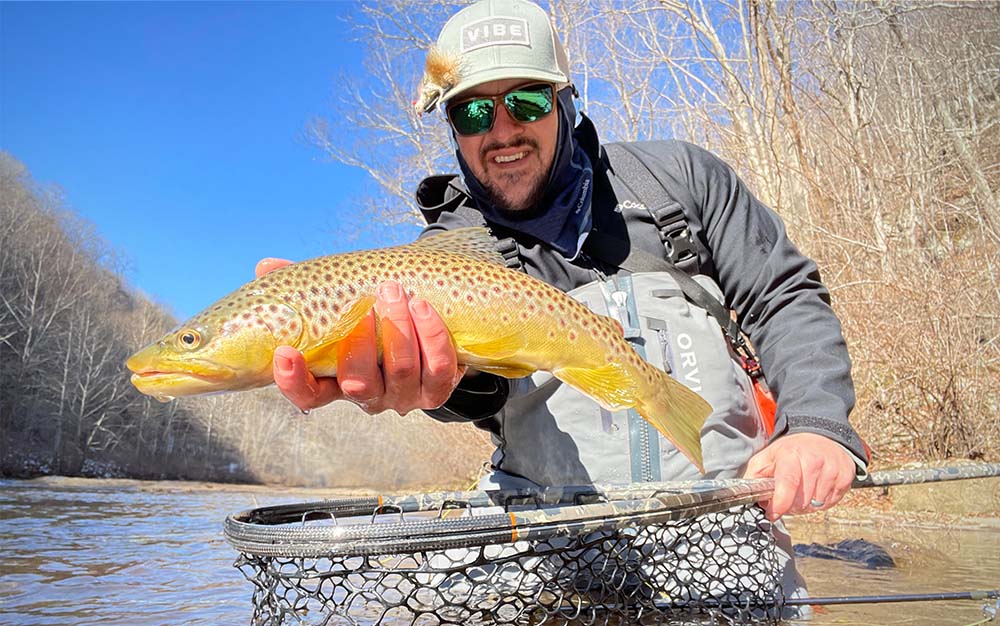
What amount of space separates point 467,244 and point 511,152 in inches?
22.8

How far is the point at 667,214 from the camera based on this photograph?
2.86 m

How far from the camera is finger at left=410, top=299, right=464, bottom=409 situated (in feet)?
6.57

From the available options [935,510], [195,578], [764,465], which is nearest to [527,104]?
[764,465]

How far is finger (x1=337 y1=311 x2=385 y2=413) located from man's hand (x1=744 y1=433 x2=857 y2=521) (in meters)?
1.18

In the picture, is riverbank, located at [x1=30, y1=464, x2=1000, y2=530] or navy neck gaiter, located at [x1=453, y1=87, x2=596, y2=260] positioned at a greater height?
navy neck gaiter, located at [x1=453, y1=87, x2=596, y2=260]

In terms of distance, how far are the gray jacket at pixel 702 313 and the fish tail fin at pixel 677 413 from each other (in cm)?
32

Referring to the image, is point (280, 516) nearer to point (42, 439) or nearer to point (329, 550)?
point (329, 550)

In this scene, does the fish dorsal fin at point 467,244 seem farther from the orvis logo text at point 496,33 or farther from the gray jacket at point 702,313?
the orvis logo text at point 496,33

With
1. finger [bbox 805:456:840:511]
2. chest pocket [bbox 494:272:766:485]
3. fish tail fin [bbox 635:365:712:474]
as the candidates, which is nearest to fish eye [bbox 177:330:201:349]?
chest pocket [bbox 494:272:766:485]

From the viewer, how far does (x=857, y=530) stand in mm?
6137

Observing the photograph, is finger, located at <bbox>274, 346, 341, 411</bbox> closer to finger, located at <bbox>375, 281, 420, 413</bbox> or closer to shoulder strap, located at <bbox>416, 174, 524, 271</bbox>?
finger, located at <bbox>375, 281, 420, 413</bbox>

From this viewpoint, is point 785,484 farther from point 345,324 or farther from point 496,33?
point 496,33

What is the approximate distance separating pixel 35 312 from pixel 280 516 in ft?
149

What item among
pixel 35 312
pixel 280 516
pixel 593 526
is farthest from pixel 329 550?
pixel 35 312
